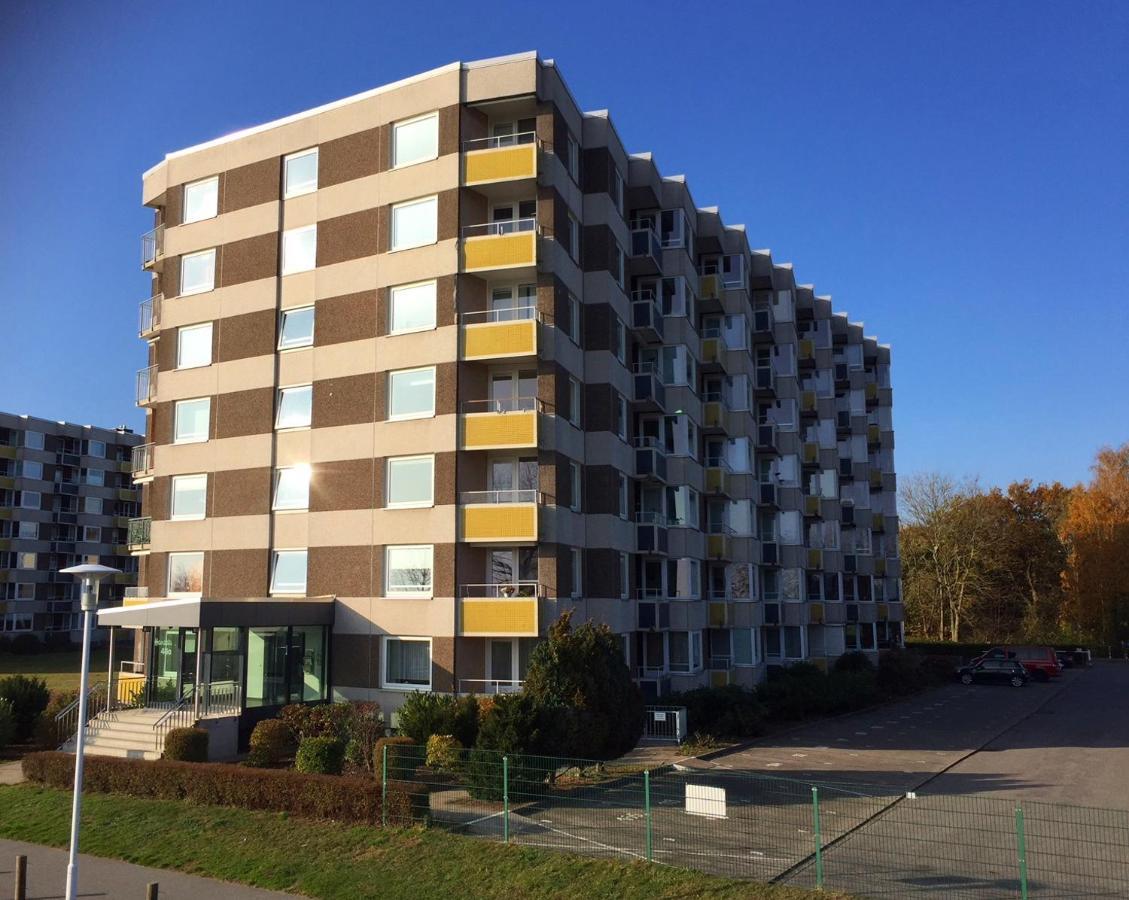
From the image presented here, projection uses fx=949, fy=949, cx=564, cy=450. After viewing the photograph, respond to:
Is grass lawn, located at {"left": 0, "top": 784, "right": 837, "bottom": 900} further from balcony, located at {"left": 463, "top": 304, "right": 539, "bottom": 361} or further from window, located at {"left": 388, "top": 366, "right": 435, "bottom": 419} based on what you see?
balcony, located at {"left": 463, "top": 304, "right": 539, "bottom": 361}

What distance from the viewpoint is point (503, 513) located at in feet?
91.9

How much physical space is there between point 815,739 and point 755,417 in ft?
61.4

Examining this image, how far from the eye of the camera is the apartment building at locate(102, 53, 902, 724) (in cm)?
2844

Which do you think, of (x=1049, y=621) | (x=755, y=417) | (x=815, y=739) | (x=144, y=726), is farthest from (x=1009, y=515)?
(x=144, y=726)

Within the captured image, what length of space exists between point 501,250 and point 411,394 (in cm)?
528

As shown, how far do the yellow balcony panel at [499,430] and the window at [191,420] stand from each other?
1095cm

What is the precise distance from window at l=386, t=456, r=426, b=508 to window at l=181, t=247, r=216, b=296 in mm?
10751

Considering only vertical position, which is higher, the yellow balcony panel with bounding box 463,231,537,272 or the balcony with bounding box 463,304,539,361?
the yellow balcony panel with bounding box 463,231,537,272

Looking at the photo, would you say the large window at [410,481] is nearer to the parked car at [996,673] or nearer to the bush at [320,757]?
the bush at [320,757]

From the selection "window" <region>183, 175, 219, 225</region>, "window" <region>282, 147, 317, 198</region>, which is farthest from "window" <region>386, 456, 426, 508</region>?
"window" <region>183, 175, 219, 225</region>

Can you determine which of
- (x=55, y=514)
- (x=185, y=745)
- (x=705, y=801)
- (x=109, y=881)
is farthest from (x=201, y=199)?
(x=55, y=514)

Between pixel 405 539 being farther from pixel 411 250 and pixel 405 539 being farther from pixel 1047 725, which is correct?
pixel 1047 725

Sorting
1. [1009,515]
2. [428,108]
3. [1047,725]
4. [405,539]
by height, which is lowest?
[1047,725]

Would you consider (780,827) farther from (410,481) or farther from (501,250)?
(501,250)
